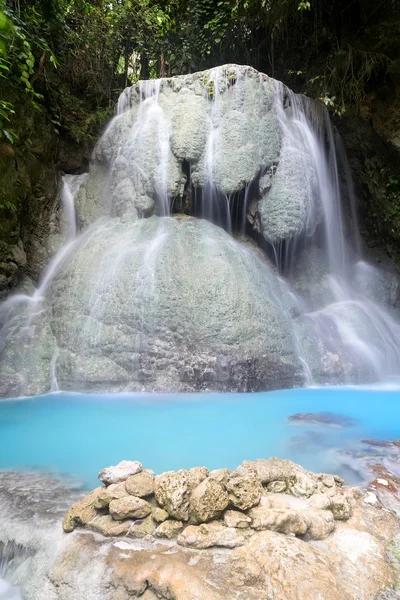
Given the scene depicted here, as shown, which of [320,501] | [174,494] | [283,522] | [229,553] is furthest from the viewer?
[320,501]

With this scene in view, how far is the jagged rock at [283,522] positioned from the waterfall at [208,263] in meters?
3.57

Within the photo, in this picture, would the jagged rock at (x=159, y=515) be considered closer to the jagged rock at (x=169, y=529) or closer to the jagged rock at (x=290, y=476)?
the jagged rock at (x=169, y=529)

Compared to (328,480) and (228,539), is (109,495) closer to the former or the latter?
(228,539)

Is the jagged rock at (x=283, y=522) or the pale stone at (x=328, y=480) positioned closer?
the jagged rock at (x=283, y=522)

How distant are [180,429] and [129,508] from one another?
6.01ft

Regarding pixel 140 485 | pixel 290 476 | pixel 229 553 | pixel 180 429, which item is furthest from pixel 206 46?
pixel 229 553

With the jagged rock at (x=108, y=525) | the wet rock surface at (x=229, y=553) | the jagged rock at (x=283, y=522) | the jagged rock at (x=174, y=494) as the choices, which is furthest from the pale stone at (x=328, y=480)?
the jagged rock at (x=108, y=525)

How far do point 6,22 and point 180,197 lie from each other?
5.76m

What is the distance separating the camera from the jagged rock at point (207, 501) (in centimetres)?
Answer: 177

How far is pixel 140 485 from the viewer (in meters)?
1.95

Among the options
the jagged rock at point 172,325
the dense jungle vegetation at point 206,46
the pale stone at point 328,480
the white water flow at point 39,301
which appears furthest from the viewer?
the dense jungle vegetation at point 206,46

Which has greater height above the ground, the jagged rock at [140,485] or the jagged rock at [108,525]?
the jagged rock at [140,485]

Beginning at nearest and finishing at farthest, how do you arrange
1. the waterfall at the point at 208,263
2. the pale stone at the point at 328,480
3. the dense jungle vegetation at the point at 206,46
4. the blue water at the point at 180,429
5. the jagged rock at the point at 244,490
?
the jagged rock at the point at 244,490 < the pale stone at the point at 328,480 < the blue water at the point at 180,429 < the waterfall at the point at 208,263 < the dense jungle vegetation at the point at 206,46

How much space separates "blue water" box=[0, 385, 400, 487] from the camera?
2.87m
